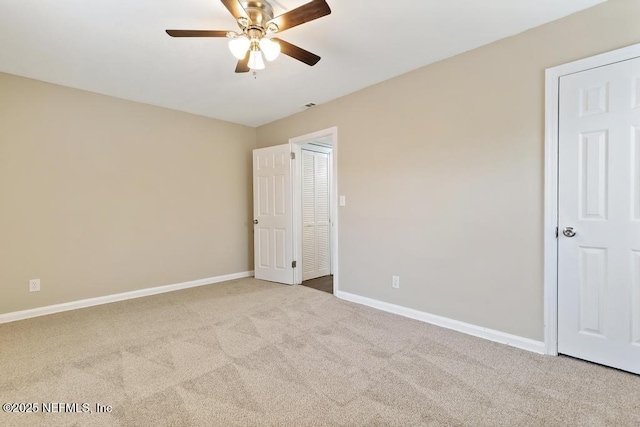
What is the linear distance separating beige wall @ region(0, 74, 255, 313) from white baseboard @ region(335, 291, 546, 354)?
7.85ft

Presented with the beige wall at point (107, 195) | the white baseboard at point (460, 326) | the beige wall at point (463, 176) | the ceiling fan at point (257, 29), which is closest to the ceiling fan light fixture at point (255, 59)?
the ceiling fan at point (257, 29)

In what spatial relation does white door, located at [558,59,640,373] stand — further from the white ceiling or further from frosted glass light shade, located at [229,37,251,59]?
frosted glass light shade, located at [229,37,251,59]

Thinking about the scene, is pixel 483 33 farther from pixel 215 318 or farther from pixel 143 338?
pixel 143 338

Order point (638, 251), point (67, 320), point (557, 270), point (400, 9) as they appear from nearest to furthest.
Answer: point (638, 251) → point (400, 9) → point (557, 270) → point (67, 320)

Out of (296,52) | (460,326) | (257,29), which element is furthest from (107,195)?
(460,326)

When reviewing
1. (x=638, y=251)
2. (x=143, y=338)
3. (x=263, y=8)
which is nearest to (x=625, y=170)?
(x=638, y=251)

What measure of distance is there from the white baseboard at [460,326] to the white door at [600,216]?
186mm

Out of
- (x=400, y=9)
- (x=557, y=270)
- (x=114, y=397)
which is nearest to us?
(x=114, y=397)

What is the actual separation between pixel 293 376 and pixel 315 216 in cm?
292

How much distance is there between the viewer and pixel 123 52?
256 cm

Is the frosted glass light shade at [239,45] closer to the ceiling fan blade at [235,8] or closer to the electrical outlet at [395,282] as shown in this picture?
the ceiling fan blade at [235,8]

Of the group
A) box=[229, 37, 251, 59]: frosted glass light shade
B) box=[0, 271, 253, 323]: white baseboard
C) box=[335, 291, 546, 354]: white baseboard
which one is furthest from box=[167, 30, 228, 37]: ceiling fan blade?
box=[0, 271, 253, 323]: white baseboard

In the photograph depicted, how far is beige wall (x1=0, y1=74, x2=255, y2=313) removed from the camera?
3029 mm

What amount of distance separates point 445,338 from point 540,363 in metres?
0.64
